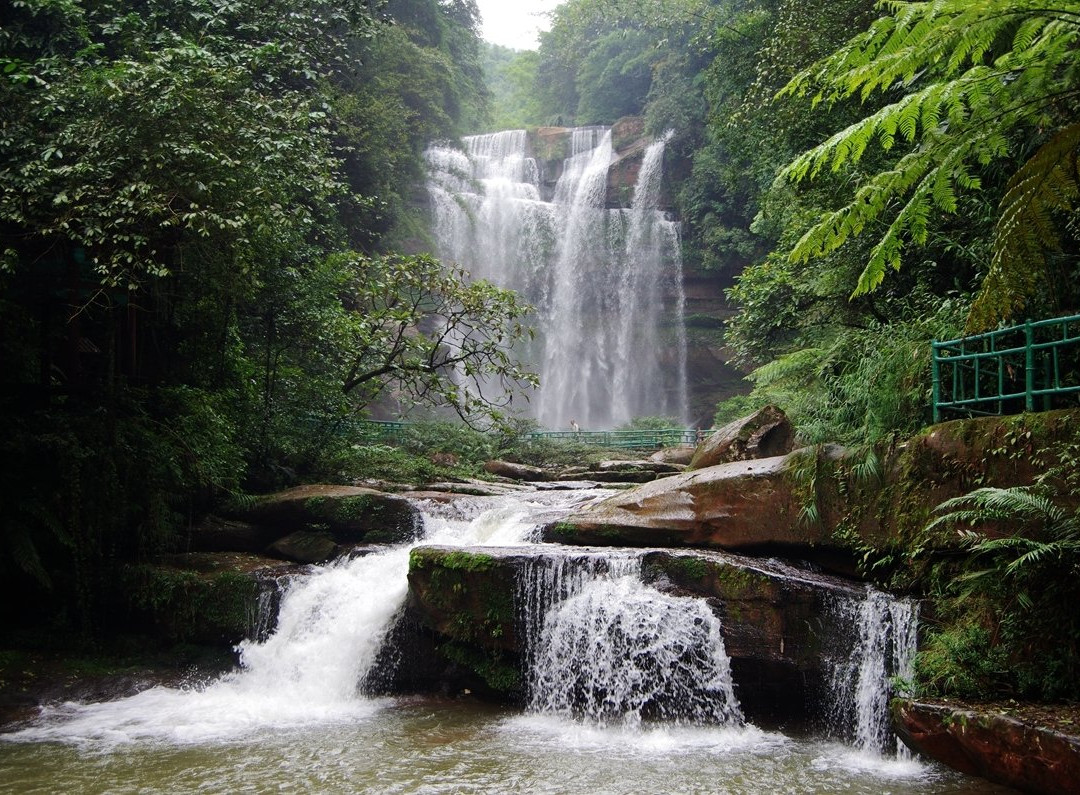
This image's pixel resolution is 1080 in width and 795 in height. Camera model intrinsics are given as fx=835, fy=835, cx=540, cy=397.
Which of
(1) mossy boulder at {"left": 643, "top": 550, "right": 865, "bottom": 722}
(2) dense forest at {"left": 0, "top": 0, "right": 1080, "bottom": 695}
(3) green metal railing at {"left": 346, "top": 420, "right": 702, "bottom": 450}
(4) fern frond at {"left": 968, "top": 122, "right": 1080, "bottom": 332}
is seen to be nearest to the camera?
(4) fern frond at {"left": 968, "top": 122, "right": 1080, "bottom": 332}

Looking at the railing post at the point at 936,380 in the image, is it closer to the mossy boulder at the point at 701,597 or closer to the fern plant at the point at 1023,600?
the fern plant at the point at 1023,600

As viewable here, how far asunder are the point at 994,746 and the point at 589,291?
2944 cm

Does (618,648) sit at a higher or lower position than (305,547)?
lower

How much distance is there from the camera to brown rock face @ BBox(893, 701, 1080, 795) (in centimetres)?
552

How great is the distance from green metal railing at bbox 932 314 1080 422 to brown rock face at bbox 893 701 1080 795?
3092 mm

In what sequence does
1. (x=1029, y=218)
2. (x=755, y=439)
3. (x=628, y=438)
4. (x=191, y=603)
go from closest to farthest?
(x=1029, y=218), (x=191, y=603), (x=755, y=439), (x=628, y=438)

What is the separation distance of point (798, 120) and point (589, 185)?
23.4 m

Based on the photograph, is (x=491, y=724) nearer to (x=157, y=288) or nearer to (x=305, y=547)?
(x=305, y=547)

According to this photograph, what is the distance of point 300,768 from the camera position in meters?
7.05

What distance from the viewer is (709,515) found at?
9.99 m

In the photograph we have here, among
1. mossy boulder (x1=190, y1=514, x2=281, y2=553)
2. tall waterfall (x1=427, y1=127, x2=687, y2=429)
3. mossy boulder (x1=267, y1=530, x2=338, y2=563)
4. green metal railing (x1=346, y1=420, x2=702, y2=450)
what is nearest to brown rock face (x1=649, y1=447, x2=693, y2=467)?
green metal railing (x1=346, y1=420, x2=702, y2=450)

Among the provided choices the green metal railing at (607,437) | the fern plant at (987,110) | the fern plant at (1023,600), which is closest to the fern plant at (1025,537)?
the fern plant at (1023,600)

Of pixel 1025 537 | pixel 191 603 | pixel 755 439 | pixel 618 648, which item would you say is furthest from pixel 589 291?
pixel 1025 537

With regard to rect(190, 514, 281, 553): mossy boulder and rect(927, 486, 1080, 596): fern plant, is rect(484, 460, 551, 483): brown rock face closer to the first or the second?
rect(190, 514, 281, 553): mossy boulder
